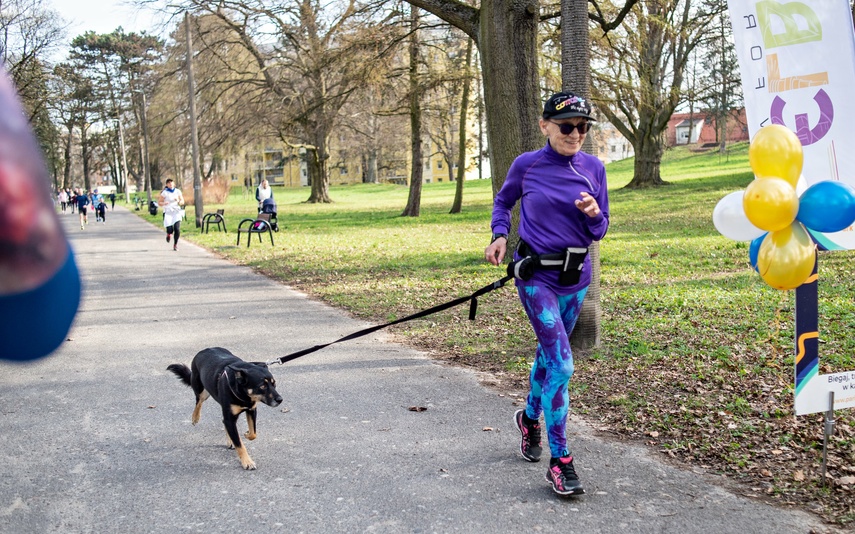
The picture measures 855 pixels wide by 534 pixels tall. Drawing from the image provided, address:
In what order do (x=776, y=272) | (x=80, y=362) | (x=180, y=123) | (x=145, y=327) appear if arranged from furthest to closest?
(x=180, y=123)
(x=145, y=327)
(x=80, y=362)
(x=776, y=272)

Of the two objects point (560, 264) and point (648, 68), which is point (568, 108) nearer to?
point (560, 264)

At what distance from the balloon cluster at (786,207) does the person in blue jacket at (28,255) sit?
3544 mm

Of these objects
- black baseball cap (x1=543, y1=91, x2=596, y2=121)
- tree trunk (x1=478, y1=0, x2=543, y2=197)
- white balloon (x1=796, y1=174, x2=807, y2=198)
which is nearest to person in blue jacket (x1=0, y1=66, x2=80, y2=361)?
black baseball cap (x1=543, y1=91, x2=596, y2=121)

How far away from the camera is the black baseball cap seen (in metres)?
4.27

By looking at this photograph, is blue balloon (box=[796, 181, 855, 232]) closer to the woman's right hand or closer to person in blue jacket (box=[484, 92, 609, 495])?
person in blue jacket (box=[484, 92, 609, 495])

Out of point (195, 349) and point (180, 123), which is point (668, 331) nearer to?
point (195, 349)

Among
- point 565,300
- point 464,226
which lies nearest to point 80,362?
point 565,300

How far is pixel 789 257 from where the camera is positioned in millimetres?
4051

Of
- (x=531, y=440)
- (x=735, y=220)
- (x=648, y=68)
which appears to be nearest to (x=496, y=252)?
(x=531, y=440)

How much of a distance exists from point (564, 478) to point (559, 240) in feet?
4.39

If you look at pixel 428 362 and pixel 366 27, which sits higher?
pixel 366 27

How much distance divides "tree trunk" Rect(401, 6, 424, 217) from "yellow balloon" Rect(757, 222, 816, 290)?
1422 centimetres

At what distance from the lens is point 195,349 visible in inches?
330

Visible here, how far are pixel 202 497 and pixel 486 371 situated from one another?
340 cm
